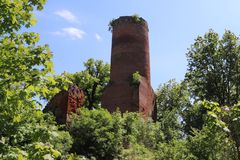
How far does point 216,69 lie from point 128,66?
852 cm

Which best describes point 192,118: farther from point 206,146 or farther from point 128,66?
point 206,146

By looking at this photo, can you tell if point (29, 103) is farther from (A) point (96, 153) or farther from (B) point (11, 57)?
(A) point (96, 153)

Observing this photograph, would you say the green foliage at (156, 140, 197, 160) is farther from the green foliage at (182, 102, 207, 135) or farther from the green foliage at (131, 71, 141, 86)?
the green foliage at (182, 102, 207, 135)

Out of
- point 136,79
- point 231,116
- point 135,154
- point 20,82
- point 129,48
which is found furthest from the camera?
point 129,48

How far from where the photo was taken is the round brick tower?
87.0 feet

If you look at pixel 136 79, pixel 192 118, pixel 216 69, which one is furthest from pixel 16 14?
pixel 192 118

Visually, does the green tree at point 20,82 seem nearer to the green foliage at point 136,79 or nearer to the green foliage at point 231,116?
the green foliage at point 231,116

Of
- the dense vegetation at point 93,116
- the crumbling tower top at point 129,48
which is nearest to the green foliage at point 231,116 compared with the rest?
the dense vegetation at point 93,116

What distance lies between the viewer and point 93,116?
48.5 feet

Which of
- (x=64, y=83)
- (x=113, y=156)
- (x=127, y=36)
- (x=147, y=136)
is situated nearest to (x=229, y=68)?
(x=127, y=36)

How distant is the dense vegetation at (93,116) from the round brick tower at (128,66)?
3.86ft

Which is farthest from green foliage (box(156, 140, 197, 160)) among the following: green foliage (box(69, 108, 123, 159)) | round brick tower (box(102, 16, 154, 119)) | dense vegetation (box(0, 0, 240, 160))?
round brick tower (box(102, 16, 154, 119))

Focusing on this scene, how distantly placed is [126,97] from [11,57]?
20306 millimetres

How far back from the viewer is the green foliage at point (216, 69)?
3127 cm
